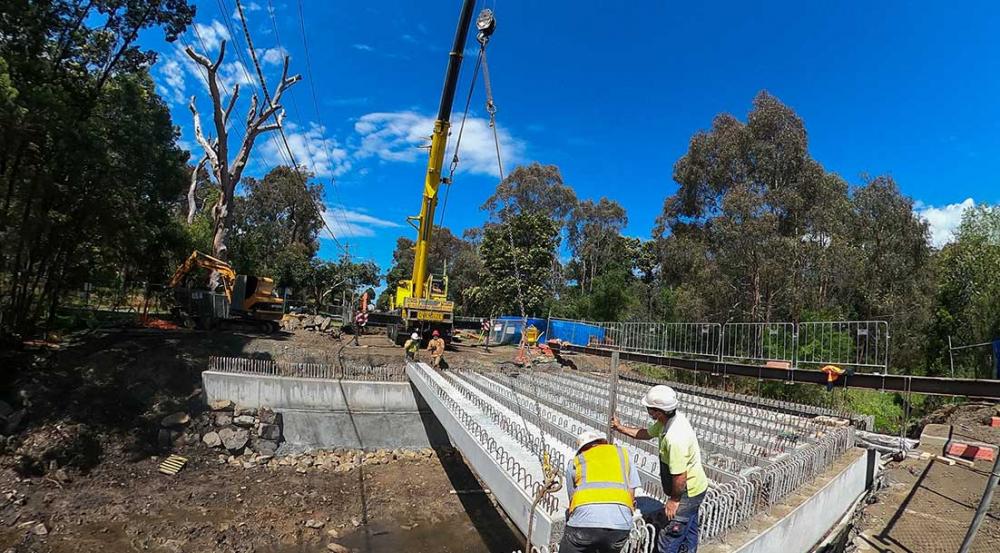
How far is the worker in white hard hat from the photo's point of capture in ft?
11.5

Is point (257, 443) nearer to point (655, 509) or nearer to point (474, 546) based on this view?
point (474, 546)

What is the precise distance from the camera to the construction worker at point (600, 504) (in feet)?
10.7

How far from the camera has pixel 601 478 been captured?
3342mm

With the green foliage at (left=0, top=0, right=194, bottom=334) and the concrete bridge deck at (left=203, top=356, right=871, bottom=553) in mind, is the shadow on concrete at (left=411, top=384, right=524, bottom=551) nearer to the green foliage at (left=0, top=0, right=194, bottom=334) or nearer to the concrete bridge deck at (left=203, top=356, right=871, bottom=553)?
the concrete bridge deck at (left=203, top=356, right=871, bottom=553)

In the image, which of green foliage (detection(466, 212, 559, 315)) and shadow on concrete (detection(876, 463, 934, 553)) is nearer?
shadow on concrete (detection(876, 463, 934, 553))

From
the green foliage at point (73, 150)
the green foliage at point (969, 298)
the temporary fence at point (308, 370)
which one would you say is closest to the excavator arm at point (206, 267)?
the green foliage at point (73, 150)

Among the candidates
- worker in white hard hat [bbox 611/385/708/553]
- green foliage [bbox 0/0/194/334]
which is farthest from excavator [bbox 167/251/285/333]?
worker in white hard hat [bbox 611/385/708/553]

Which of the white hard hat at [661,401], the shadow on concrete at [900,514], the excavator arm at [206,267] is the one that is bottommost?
the shadow on concrete at [900,514]

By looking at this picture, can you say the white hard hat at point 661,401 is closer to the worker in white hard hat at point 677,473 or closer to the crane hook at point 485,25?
the worker in white hard hat at point 677,473

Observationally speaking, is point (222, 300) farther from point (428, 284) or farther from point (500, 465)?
point (500, 465)

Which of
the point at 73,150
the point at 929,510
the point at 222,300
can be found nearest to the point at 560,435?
the point at 929,510

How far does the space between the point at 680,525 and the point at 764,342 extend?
45.2 ft

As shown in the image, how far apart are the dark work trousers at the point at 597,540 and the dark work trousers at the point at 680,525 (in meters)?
0.55

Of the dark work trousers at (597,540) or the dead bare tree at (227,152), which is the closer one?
the dark work trousers at (597,540)
